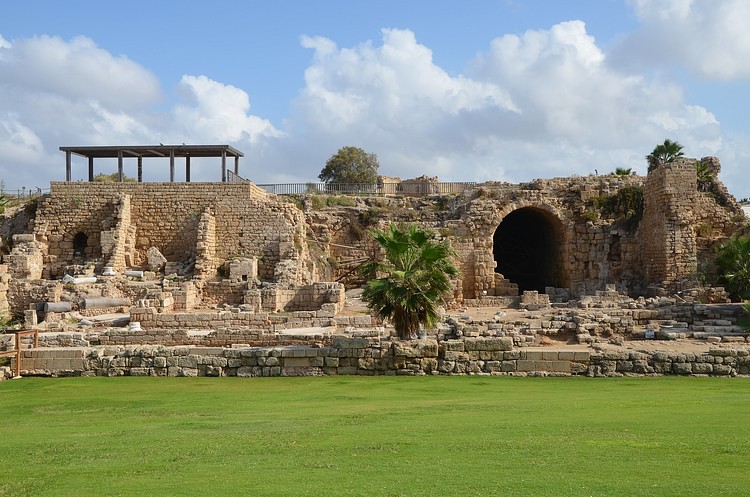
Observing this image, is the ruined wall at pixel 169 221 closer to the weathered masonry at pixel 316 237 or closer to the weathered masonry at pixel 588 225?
the weathered masonry at pixel 316 237

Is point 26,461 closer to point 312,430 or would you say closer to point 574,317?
point 312,430

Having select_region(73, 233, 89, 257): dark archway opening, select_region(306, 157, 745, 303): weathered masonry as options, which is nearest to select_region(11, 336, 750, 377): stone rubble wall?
select_region(306, 157, 745, 303): weathered masonry

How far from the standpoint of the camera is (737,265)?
81.7 feet

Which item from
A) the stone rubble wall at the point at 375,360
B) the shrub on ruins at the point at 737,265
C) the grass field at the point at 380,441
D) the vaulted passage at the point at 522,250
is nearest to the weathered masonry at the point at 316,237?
the vaulted passage at the point at 522,250

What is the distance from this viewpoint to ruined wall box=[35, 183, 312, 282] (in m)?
29.4

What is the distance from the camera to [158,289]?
25719mm

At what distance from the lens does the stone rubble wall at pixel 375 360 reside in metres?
14.1

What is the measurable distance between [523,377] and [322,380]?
3925 millimetres

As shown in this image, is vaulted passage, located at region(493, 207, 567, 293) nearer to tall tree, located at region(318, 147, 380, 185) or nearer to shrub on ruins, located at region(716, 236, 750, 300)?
shrub on ruins, located at region(716, 236, 750, 300)

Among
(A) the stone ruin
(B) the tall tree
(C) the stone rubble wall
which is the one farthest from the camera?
(B) the tall tree

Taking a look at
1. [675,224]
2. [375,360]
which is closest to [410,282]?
[375,360]

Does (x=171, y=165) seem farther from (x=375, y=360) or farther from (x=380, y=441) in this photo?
(x=380, y=441)

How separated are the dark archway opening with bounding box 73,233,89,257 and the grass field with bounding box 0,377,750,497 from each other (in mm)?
18928

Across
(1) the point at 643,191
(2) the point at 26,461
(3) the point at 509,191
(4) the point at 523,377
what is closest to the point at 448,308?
(3) the point at 509,191
